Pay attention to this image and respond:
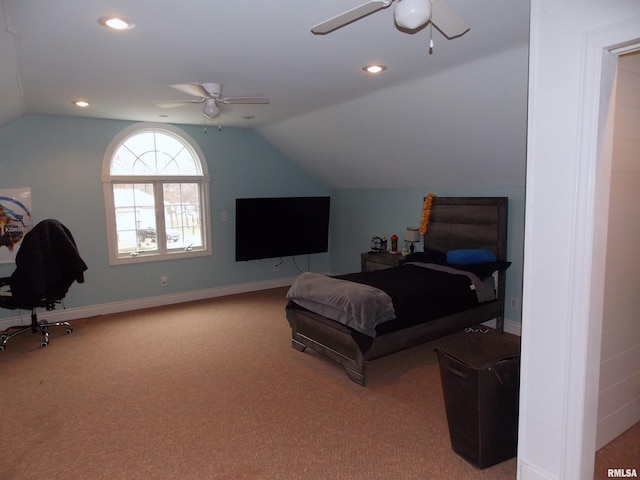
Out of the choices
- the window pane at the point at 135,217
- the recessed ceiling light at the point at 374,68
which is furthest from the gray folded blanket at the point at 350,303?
the window pane at the point at 135,217

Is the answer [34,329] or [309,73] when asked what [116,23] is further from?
[34,329]

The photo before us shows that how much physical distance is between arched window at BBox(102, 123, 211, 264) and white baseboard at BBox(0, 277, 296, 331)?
58cm

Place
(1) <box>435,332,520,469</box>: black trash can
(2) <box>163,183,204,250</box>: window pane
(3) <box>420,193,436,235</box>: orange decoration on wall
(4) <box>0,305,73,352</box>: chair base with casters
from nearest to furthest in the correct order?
(1) <box>435,332,520,469</box>: black trash can < (4) <box>0,305,73,352</box>: chair base with casters < (3) <box>420,193,436,235</box>: orange decoration on wall < (2) <box>163,183,204,250</box>: window pane

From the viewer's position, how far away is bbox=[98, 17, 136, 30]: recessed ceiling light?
2.31 meters

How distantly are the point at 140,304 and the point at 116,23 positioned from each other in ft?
13.5

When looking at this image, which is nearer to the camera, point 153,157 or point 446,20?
point 446,20

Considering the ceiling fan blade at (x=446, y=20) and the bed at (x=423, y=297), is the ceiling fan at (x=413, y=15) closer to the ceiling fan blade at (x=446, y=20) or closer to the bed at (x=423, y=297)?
the ceiling fan blade at (x=446, y=20)

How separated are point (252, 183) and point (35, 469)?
15.2ft

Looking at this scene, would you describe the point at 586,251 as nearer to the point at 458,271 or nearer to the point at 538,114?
the point at 538,114

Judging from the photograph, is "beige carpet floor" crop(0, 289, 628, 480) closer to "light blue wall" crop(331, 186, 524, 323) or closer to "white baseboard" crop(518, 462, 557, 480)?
"white baseboard" crop(518, 462, 557, 480)

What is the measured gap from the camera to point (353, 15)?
1866mm

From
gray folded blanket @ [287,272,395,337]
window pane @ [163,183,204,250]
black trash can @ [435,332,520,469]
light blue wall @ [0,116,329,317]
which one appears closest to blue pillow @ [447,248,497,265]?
gray folded blanket @ [287,272,395,337]

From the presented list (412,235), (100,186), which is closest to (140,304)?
(100,186)

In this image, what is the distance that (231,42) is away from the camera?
2699 mm
